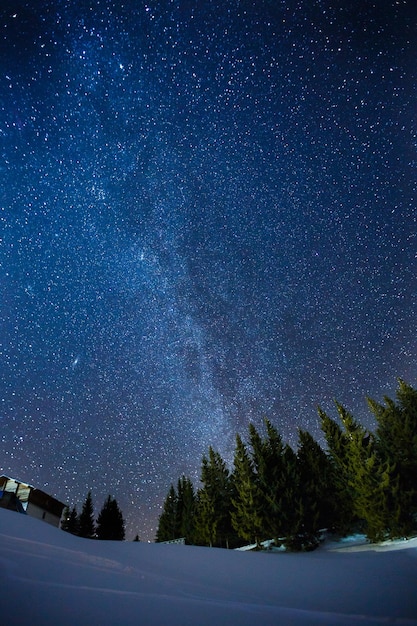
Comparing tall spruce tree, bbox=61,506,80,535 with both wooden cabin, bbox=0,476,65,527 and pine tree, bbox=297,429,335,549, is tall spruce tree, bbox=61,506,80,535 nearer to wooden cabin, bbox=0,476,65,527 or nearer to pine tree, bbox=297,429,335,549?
wooden cabin, bbox=0,476,65,527

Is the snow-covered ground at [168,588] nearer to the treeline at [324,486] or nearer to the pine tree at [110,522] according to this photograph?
the treeline at [324,486]

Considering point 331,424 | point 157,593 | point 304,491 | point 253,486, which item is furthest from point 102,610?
point 331,424

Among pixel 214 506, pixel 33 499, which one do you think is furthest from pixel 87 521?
pixel 214 506

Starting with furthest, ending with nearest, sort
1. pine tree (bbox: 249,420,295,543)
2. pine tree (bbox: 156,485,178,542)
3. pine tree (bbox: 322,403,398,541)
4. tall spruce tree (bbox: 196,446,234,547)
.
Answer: pine tree (bbox: 156,485,178,542) → tall spruce tree (bbox: 196,446,234,547) → pine tree (bbox: 249,420,295,543) → pine tree (bbox: 322,403,398,541)

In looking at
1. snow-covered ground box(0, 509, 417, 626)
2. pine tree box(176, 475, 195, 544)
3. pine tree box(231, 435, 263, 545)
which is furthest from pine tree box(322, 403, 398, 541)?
pine tree box(176, 475, 195, 544)

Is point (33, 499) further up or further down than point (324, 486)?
further up

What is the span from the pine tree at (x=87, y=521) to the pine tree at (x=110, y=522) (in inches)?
42.1

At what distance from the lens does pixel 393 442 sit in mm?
30031

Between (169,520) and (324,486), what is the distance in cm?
2734

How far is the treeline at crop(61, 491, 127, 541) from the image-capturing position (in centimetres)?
4766

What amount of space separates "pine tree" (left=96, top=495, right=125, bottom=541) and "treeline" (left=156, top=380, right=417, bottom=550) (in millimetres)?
19490

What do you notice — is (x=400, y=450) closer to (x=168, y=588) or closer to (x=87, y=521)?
(x=168, y=588)

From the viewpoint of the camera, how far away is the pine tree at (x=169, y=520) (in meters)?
43.9

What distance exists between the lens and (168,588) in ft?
23.0
